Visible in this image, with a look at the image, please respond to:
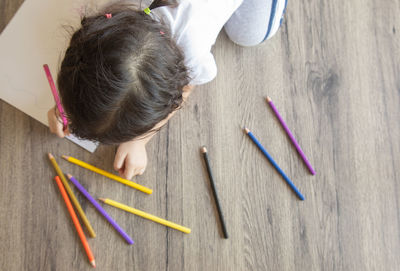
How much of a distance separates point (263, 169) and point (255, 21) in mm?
279

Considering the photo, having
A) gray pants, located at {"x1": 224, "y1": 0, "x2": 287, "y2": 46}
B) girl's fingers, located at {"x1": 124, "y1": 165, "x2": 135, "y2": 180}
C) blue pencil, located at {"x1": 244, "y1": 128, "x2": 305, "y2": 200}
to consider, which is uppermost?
gray pants, located at {"x1": 224, "y1": 0, "x2": 287, "y2": 46}

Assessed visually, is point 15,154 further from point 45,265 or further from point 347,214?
point 347,214

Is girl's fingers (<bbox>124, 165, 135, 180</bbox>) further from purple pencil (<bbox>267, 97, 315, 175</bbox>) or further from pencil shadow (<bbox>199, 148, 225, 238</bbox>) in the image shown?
purple pencil (<bbox>267, 97, 315, 175</bbox>)

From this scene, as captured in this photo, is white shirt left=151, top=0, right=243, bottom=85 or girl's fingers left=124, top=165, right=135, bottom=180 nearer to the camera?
white shirt left=151, top=0, right=243, bottom=85

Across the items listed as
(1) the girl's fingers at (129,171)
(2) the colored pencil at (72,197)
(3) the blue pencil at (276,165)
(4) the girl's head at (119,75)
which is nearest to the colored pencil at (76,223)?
(2) the colored pencil at (72,197)

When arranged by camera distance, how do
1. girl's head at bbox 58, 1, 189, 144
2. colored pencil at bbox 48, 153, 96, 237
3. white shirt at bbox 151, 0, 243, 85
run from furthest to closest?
colored pencil at bbox 48, 153, 96, 237 < white shirt at bbox 151, 0, 243, 85 < girl's head at bbox 58, 1, 189, 144

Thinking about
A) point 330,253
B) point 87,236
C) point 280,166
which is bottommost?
point 330,253

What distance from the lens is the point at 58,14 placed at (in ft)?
2.33

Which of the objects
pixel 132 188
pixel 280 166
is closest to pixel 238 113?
pixel 280 166

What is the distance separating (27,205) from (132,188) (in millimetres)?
184

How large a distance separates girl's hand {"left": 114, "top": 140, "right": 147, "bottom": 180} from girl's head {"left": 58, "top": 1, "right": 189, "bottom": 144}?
6.8 inches

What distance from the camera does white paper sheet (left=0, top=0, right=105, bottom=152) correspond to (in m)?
0.69

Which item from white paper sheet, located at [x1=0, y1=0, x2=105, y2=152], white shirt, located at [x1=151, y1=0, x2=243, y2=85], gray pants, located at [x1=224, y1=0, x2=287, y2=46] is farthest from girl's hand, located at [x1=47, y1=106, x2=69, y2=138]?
gray pants, located at [x1=224, y1=0, x2=287, y2=46]

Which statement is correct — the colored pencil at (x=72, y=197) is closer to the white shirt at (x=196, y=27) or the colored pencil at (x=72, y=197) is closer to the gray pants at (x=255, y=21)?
the white shirt at (x=196, y=27)
